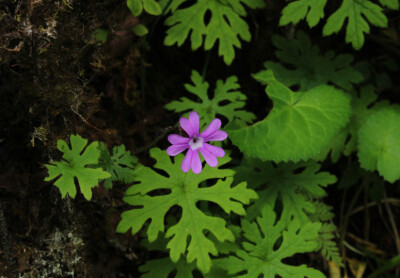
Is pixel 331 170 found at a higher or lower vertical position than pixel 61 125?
lower

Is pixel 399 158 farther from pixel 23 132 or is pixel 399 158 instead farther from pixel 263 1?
pixel 23 132

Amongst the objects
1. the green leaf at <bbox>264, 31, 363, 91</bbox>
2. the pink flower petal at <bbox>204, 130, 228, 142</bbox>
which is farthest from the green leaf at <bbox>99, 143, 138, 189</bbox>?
the green leaf at <bbox>264, 31, 363, 91</bbox>

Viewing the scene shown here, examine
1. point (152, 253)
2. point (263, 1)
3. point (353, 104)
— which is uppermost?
point (263, 1)

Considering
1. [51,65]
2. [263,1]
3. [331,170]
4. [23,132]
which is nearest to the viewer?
[51,65]

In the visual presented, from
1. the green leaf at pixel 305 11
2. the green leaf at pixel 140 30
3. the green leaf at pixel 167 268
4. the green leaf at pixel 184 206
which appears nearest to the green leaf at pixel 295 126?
the green leaf at pixel 184 206

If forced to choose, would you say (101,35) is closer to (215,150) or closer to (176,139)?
(176,139)

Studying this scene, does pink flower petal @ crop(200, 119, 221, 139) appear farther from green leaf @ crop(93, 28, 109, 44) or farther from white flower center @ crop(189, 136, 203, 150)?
green leaf @ crop(93, 28, 109, 44)

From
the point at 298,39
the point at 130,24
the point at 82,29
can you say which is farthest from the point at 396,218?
the point at 82,29
